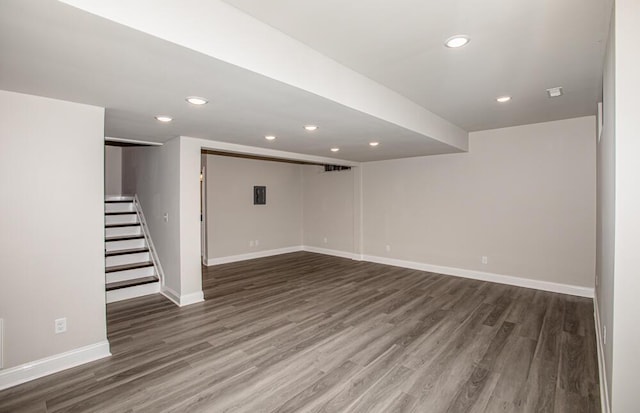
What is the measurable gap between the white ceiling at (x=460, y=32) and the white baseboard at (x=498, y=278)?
2715 mm

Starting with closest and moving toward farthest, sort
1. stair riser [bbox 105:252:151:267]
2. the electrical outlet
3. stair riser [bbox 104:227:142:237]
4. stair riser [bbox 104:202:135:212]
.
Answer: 1. the electrical outlet
2. stair riser [bbox 105:252:151:267]
3. stair riser [bbox 104:227:142:237]
4. stair riser [bbox 104:202:135:212]

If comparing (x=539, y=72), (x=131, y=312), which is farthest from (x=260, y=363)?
(x=539, y=72)

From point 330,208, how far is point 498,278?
3.95 m

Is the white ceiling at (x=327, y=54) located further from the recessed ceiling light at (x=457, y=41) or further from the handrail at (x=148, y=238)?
the handrail at (x=148, y=238)

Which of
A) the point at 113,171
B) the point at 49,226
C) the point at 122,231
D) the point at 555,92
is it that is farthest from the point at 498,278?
the point at 113,171

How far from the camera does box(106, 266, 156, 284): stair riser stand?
4516mm

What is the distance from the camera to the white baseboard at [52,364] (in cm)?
240

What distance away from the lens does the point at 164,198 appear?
4.61 m

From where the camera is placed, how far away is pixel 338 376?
2.48 meters

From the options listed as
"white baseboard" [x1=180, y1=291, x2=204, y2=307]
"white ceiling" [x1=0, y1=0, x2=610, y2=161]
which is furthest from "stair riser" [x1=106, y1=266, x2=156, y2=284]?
"white ceiling" [x1=0, y1=0, x2=610, y2=161]

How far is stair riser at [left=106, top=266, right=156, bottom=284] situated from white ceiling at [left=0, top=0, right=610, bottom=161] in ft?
7.49

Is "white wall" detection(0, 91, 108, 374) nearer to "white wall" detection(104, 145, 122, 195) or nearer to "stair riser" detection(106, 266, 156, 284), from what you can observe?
"stair riser" detection(106, 266, 156, 284)

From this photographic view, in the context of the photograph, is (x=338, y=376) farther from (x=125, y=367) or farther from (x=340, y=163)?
(x=340, y=163)

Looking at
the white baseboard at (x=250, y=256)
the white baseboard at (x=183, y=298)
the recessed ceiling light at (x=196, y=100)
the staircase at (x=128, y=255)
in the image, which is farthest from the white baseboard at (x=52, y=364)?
the white baseboard at (x=250, y=256)
